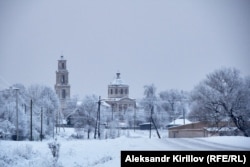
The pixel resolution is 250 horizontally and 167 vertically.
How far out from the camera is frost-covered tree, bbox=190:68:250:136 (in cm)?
4034

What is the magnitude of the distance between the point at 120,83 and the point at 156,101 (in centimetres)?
2657

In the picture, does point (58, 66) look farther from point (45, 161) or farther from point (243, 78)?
point (45, 161)

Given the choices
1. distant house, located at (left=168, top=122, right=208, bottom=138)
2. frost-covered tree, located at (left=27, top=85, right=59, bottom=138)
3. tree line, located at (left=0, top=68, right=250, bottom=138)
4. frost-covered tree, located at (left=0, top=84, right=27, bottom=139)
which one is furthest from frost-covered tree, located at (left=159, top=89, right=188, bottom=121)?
frost-covered tree, located at (left=0, top=84, right=27, bottom=139)

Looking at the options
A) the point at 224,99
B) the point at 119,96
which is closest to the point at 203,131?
the point at 224,99

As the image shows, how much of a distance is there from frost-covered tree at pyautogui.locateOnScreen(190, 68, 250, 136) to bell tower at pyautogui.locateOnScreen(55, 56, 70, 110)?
62665 mm

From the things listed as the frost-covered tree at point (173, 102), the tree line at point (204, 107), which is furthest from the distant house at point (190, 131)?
the frost-covered tree at point (173, 102)

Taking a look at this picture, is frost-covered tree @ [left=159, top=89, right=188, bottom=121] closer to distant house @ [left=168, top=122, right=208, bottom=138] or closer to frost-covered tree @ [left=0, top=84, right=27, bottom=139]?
distant house @ [left=168, top=122, right=208, bottom=138]

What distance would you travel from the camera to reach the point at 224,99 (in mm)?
41906

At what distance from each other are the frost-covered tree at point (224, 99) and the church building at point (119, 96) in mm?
58326

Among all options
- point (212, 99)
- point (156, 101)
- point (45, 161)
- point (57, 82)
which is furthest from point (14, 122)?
point (57, 82)

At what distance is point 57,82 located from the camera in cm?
10888

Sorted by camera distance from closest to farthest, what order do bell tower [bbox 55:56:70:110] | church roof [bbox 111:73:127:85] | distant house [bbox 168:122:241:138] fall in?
distant house [bbox 168:122:241:138]
bell tower [bbox 55:56:70:110]
church roof [bbox 111:73:127:85]

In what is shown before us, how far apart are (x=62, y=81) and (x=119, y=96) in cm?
1767

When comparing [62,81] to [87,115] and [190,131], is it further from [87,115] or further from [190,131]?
[190,131]
